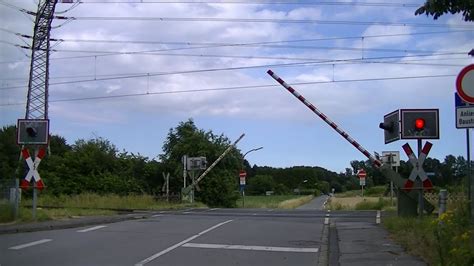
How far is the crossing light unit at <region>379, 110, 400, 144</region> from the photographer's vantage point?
1704 cm

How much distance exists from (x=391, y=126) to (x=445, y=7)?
31.2ft

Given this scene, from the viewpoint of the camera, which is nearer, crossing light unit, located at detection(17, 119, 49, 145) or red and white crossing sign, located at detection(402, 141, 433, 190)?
red and white crossing sign, located at detection(402, 141, 433, 190)

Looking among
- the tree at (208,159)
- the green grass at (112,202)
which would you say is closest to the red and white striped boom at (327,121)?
the green grass at (112,202)

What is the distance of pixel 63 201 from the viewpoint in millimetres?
37812

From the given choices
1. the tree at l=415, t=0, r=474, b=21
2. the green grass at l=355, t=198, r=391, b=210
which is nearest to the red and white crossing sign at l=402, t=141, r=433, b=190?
the tree at l=415, t=0, r=474, b=21

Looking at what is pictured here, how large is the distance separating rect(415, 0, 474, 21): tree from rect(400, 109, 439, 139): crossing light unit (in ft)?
26.0

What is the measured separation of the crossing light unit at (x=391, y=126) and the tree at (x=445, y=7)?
344 inches

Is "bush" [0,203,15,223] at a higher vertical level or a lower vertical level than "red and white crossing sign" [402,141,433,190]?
lower

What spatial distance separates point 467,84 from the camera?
30.3 ft

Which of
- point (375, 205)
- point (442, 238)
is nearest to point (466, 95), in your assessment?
point (442, 238)

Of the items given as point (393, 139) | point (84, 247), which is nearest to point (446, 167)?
point (393, 139)

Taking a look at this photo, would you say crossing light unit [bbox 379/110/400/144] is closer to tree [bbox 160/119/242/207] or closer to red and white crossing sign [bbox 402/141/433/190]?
red and white crossing sign [bbox 402/141/433/190]

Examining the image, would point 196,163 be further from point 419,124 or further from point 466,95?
point 466,95

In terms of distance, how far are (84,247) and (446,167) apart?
70.1 feet
